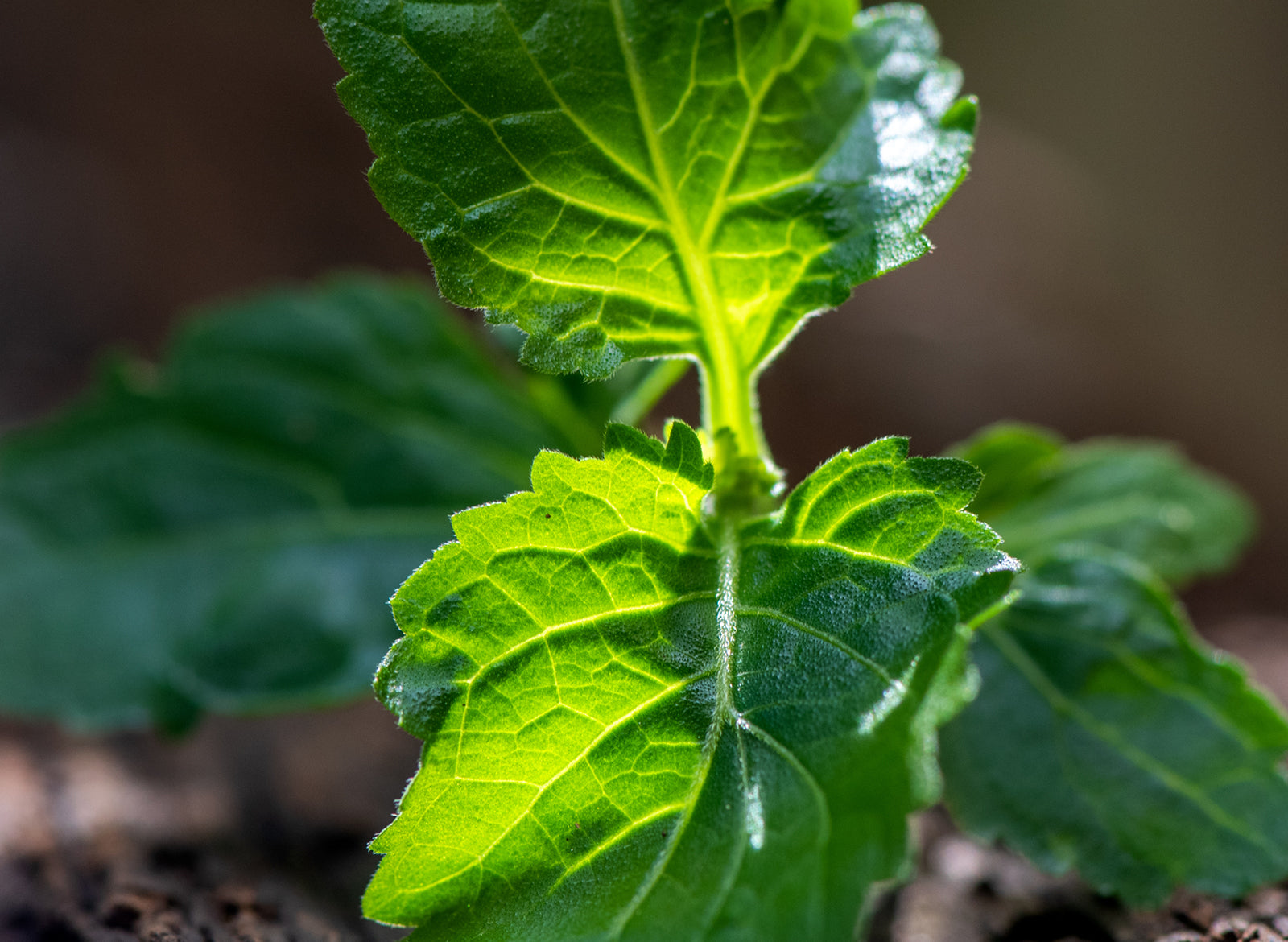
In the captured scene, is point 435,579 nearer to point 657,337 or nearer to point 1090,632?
point 657,337

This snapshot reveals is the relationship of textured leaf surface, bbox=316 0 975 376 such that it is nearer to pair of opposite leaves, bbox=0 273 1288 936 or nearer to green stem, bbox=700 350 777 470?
green stem, bbox=700 350 777 470

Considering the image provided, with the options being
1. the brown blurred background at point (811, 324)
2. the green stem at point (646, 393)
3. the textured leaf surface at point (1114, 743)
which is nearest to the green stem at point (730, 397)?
the green stem at point (646, 393)

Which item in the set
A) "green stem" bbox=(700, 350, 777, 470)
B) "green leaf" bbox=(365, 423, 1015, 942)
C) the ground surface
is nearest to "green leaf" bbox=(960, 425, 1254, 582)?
the ground surface

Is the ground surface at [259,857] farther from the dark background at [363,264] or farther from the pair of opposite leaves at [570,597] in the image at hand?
the dark background at [363,264]

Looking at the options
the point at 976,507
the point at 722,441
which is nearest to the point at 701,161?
the point at 722,441

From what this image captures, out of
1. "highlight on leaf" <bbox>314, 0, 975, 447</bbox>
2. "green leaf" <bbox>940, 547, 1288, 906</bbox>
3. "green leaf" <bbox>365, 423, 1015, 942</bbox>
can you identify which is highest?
"highlight on leaf" <bbox>314, 0, 975, 447</bbox>
